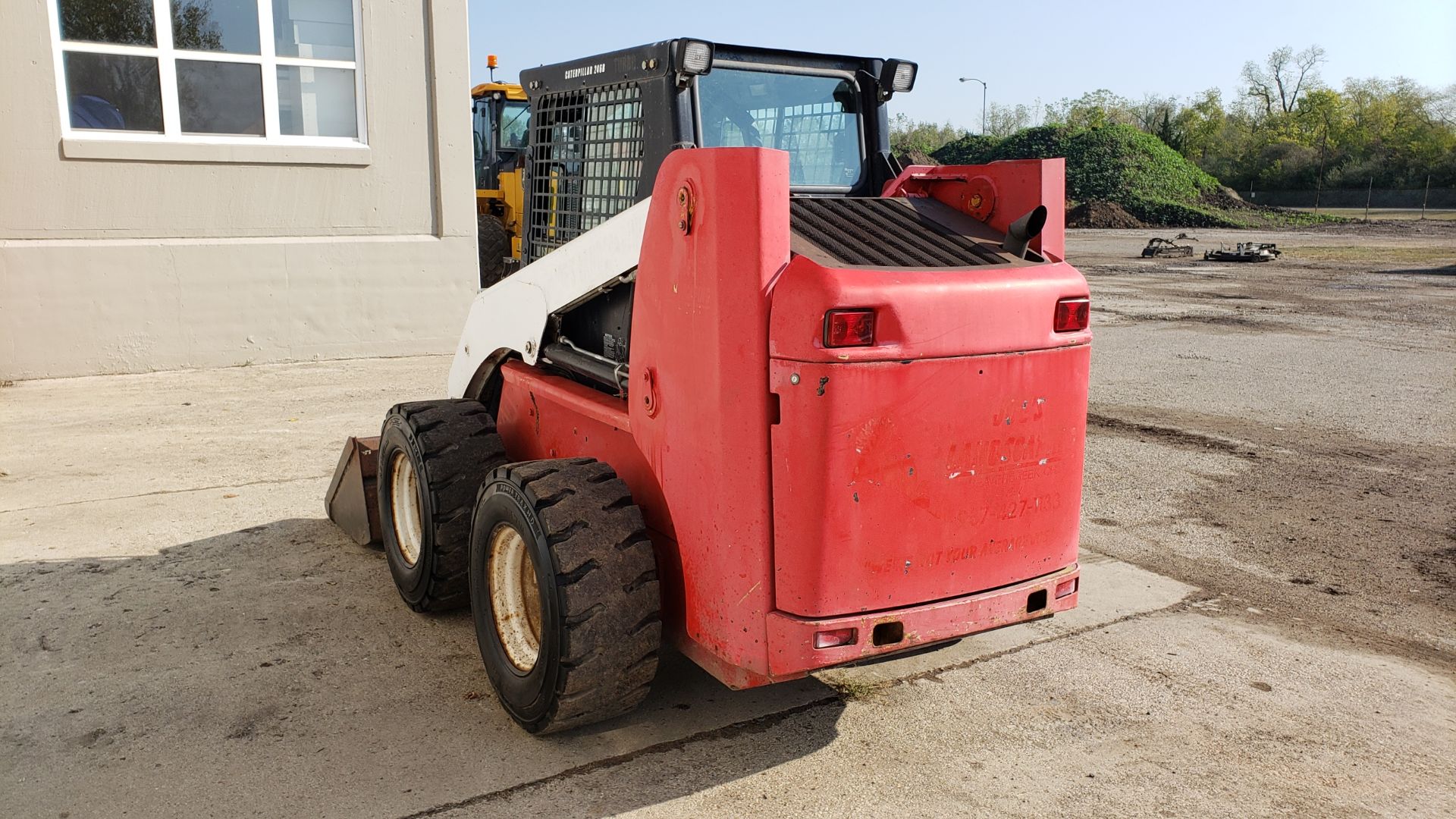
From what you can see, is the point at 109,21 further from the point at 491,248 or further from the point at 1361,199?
the point at 1361,199

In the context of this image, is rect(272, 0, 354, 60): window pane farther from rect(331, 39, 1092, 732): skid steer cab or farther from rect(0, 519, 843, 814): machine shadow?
rect(331, 39, 1092, 732): skid steer cab

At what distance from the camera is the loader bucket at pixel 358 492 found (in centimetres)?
500

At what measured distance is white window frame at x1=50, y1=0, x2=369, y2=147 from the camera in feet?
29.8

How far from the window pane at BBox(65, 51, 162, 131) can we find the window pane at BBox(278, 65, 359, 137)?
103 cm

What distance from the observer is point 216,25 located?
9695 mm

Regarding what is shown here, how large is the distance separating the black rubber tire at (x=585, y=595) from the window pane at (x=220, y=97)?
26.0 ft

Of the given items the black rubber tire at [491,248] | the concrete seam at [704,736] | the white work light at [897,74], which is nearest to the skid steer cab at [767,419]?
the concrete seam at [704,736]

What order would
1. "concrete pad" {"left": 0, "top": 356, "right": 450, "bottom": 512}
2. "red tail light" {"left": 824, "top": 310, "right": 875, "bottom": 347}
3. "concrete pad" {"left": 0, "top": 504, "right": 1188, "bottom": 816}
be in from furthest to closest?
"concrete pad" {"left": 0, "top": 356, "right": 450, "bottom": 512} < "concrete pad" {"left": 0, "top": 504, "right": 1188, "bottom": 816} < "red tail light" {"left": 824, "top": 310, "right": 875, "bottom": 347}

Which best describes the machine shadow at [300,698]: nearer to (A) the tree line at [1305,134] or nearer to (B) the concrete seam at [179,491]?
(B) the concrete seam at [179,491]

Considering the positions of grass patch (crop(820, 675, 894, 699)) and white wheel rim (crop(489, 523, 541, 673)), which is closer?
white wheel rim (crop(489, 523, 541, 673))

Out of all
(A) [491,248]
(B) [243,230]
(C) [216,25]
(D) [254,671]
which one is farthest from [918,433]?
(A) [491,248]

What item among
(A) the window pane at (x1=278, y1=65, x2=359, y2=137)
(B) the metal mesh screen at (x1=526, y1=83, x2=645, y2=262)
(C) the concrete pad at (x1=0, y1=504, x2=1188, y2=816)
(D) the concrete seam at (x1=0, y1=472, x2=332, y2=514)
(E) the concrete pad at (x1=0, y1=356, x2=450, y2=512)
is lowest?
(C) the concrete pad at (x1=0, y1=504, x2=1188, y2=816)

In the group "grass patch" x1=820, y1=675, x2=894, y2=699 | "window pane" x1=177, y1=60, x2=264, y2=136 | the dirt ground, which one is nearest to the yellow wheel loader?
"window pane" x1=177, y1=60, x2=264, y2=136

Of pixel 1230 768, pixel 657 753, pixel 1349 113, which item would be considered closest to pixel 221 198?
pixel 657 753
